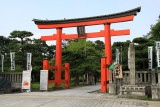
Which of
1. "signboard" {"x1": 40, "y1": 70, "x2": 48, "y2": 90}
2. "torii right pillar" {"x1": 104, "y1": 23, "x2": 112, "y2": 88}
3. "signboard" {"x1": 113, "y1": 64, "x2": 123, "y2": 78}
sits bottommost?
"signboard" {"x1": 40, "y1": 70, "x2": 48, "y2": 90}

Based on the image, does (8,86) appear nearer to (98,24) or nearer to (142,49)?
(98,24)

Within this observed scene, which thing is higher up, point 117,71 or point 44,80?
point 117,71

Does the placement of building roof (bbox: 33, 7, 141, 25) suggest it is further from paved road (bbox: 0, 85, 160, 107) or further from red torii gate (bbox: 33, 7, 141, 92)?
paved road (bbox: 0, 85, 160, 107)

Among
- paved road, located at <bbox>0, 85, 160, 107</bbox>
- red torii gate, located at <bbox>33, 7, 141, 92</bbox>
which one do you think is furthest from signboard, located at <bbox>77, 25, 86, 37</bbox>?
paved road, located at <bbox>0, 85, 160, 107</bbox>

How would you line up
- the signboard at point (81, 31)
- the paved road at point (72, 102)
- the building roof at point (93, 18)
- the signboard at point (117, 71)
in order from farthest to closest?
the signboard at point (81, 31)
the building roof at point (93, 18)
the signboard at point (117, 71)
the paved road at point (72, 102)

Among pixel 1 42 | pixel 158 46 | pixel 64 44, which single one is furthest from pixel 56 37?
pixel 64 44

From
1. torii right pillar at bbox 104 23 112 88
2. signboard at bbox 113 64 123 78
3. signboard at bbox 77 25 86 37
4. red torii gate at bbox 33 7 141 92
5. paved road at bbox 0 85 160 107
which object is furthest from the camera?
signboard at bbox 77 25 86 37

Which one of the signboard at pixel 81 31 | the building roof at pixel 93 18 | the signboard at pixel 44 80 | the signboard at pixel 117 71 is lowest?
Answer: the signboard at pixel 44 80

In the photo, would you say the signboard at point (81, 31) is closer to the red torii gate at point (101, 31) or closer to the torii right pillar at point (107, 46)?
the red torii gate at point (101, 31)

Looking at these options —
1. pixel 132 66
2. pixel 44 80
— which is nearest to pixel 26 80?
pixel 44 80

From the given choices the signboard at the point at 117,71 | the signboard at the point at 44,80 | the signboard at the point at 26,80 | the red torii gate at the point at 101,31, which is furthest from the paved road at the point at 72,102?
the signboard at the point at 44,80

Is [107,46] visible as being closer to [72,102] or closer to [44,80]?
[44,80]

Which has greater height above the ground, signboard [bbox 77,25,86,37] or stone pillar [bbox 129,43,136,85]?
signboard [bbox 77,25,86,37]

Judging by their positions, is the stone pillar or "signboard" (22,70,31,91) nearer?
the stone pillar
